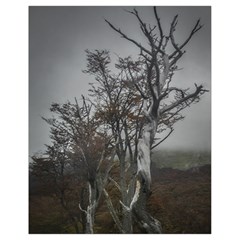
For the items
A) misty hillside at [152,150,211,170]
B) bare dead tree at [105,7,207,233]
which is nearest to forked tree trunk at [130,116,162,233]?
bare dead tree at [105,7,207,233]

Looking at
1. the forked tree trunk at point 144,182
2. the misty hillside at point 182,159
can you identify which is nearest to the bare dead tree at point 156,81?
the forked tree trunk at point 144,182

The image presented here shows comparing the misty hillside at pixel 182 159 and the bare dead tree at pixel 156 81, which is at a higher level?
the bare dead tree at pixel 156 81

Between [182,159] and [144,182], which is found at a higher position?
[182,159]

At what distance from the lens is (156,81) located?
328 centimetres

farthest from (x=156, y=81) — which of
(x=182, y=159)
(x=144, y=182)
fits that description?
(x=144, y=182)

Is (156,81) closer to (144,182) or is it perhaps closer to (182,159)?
(182,159)

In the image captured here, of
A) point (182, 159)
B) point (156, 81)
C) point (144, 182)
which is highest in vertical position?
point (156, 81)

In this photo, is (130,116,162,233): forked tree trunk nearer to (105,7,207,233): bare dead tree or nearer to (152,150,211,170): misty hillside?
(105,7,207,233): bare dead tree

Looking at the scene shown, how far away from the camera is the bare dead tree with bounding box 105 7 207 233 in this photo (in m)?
3.25

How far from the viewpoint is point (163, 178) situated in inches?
126

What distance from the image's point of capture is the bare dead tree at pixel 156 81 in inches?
128

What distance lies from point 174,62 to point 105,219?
1498 millimetres

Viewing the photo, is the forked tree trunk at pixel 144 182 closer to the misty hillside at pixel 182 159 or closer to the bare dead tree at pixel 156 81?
the bare dead tree at pixel 156 81
